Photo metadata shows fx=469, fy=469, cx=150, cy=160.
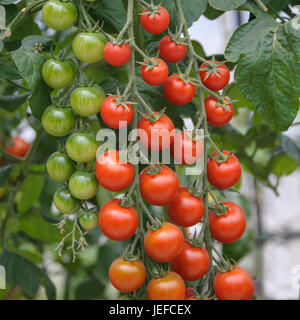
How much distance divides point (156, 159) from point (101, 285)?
78 centimetres

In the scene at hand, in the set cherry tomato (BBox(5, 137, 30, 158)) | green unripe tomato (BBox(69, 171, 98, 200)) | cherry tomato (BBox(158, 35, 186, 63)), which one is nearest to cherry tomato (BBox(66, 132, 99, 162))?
green unripe tomato (BBox(69, 171, 98, 200))

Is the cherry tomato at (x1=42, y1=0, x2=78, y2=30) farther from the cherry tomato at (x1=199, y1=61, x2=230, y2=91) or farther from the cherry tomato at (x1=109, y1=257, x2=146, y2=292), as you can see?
the cherry tomato at (x1=109, y1=257, x2=146, y2=292)

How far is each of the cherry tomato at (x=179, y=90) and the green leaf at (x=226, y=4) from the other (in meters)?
0.11

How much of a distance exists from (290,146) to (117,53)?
498 millimetres

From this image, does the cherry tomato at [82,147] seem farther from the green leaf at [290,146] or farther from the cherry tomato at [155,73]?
the green leaf at [290,146]

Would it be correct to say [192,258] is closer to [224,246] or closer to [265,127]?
[224,246]

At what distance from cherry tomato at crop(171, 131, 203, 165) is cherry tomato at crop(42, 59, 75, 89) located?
0.47 feet

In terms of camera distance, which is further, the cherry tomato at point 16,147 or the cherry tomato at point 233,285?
the cherry tomato at point 16,147

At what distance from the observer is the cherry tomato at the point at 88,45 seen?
0.50 m

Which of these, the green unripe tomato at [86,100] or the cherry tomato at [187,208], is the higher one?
the green unripe tomato at [86,100]

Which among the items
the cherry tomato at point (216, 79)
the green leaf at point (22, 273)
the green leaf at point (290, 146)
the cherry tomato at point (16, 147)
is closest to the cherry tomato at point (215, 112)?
the cherry tomato at point (216, 79)

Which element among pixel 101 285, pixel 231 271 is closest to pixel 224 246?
pixel 231 271

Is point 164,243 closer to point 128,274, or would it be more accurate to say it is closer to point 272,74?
point 128,274

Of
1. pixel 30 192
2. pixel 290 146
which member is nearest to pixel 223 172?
pixel 290 146
